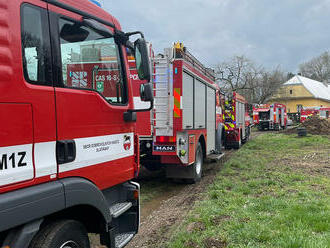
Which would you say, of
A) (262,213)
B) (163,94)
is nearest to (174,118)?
(163,94)

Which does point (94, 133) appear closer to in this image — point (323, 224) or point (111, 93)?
point (111, 93)

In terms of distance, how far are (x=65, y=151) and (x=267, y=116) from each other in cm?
2805

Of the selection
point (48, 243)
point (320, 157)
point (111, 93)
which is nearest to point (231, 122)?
point (320, 157)

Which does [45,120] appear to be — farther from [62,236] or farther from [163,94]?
[163,94]

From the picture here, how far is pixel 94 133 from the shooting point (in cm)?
255

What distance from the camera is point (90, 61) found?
8.79 ft

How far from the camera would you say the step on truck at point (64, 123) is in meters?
1.84

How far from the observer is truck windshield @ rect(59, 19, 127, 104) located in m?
2.39

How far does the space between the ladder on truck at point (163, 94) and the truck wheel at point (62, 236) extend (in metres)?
3.73

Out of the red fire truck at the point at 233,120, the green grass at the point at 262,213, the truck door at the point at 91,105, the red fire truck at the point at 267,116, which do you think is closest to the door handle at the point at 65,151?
the truck door at the point at 91,105

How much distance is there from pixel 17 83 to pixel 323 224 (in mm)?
3976

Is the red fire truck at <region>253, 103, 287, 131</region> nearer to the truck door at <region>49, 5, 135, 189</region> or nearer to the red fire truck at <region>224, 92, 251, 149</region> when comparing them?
the red fire truck at <region>224, 92, 251, 149</region>

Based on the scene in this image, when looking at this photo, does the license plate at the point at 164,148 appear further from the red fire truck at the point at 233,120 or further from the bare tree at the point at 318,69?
the bare tree at the point at 318,69

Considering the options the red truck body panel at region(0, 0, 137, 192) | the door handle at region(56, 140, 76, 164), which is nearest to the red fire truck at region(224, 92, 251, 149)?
the red truck body panel at region(0, 0, 137, 192)
